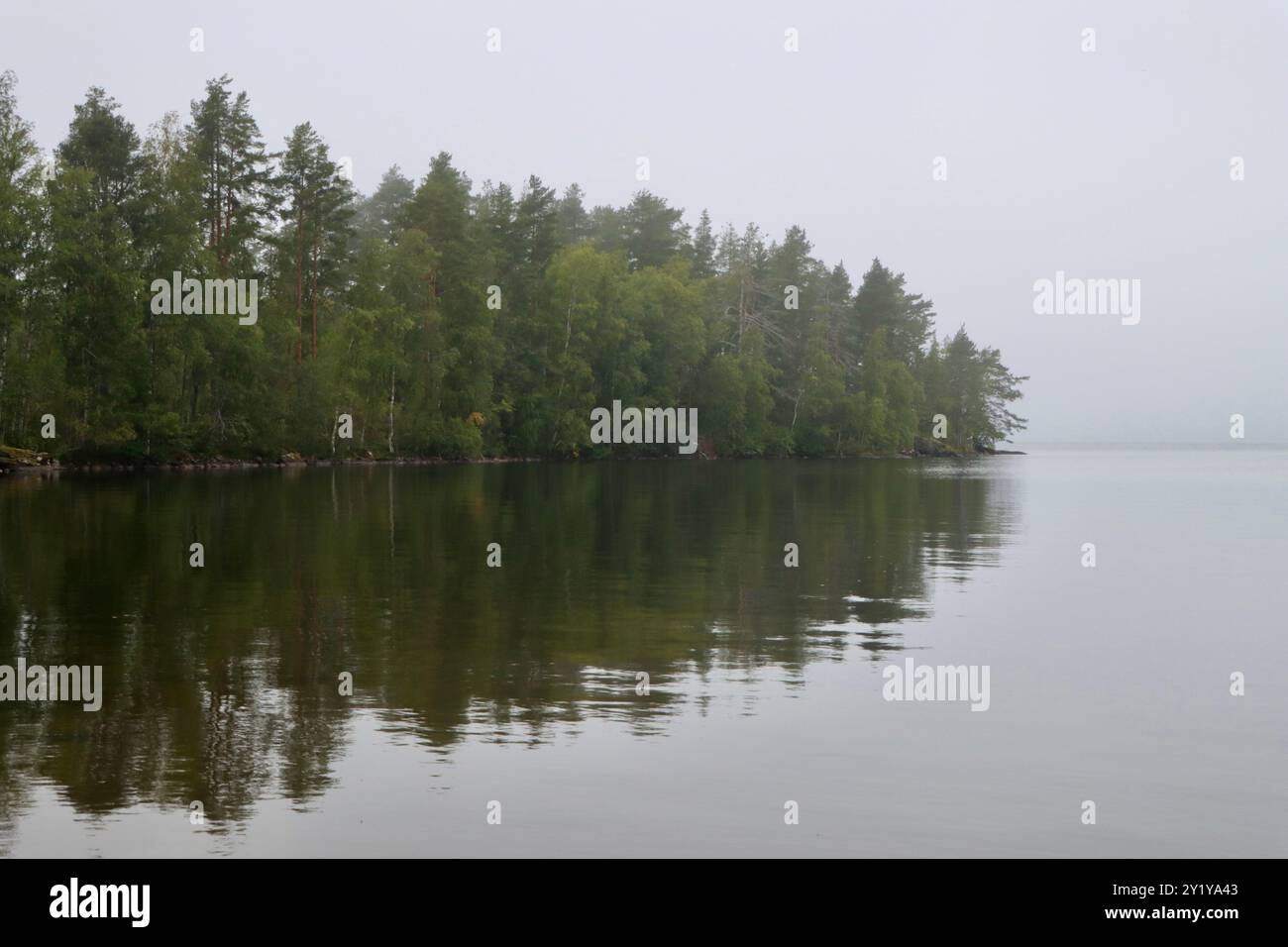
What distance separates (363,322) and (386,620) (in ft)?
221

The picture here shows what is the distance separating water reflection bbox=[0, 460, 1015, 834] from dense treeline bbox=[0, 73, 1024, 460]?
26386 mm

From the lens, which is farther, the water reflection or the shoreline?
the shoreline

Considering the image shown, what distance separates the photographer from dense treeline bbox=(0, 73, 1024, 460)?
65250mm

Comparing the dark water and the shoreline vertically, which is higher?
the shoreline

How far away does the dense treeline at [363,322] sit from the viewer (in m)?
65.2

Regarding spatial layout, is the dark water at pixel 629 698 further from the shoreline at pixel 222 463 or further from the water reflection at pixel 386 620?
the shoreline at pixel 222 463

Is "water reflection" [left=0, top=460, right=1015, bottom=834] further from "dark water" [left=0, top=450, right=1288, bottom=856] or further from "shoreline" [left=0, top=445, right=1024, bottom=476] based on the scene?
"shoreline" [left=0, top=445, right=1024, bottom=476]

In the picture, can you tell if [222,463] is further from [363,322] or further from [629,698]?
[629,698]

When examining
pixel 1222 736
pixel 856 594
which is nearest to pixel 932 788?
pixel 1222 736

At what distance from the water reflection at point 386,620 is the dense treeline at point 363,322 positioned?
26.4 metres

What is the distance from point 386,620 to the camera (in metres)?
17.8

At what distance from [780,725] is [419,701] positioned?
11.8ft

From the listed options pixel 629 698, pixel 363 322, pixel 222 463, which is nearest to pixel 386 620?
pixel 629 698

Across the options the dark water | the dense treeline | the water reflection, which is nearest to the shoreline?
the dense treeline
